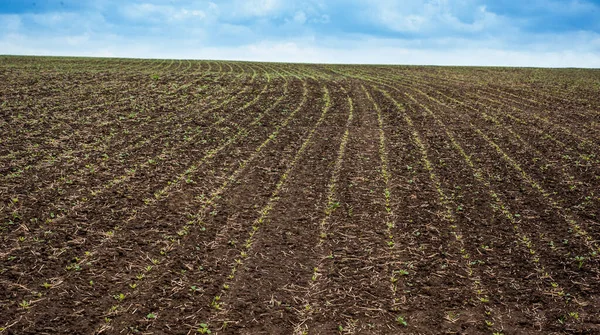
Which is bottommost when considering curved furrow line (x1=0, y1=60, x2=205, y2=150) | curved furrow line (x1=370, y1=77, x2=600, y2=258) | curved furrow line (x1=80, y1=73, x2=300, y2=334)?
curved furrow line (x1=80, y1=73, x2=300, y2=334)

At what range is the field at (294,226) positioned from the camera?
529 cm

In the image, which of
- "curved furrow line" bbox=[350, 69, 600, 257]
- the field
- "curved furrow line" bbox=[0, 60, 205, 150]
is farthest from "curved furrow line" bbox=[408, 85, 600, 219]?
"curved furrow line" bbox=[0, 60, 205, 150]

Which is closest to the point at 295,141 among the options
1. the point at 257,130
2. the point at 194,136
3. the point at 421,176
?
the point at 257,130

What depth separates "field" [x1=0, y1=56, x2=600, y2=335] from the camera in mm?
5293

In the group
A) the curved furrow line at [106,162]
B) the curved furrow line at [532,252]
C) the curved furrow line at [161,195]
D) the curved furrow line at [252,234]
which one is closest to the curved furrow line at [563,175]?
the curved furrow line at [532,252]

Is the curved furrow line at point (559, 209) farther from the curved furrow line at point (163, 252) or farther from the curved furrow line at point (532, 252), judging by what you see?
the curved furrow line at point (163, 252)

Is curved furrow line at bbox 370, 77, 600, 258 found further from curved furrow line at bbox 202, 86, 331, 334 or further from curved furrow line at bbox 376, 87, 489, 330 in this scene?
curved furrow line at bbox 202, 86, 331, 334

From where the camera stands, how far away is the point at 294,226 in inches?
301

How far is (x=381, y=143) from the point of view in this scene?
44.4 feet

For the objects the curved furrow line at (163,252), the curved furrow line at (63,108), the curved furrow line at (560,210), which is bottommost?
the curved furrow line at (163,252)

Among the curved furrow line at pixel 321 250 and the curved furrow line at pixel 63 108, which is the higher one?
the curved furrow line at pixel 63 108

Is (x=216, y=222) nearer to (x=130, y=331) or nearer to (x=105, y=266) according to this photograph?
(x=105, y=266)

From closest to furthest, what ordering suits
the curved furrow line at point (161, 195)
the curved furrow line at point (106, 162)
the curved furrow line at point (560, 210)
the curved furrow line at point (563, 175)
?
the curved furrow line at point (161, 195), the curved furrow line at point (560, 210), the curved furrow line at point (106, 162), the curved furrow line at point (563, 175)

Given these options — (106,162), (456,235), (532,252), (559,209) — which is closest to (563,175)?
(559,209)
